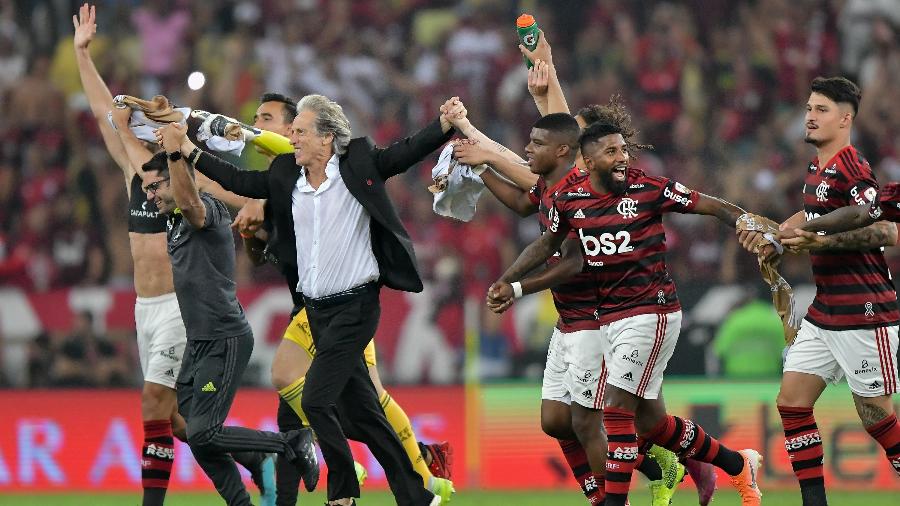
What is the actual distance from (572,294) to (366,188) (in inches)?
59.4

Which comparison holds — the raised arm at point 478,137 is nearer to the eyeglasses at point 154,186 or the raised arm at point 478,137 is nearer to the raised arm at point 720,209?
the raised arm at point 720,209

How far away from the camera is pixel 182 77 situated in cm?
1897

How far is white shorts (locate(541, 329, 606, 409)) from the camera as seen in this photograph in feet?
30.2

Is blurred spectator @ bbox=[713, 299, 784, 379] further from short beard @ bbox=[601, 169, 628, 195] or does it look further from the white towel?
short beard @ bbox=[601, 169, 628, 195]

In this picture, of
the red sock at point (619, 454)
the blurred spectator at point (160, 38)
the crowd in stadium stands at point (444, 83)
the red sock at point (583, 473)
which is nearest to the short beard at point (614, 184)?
the red sock at point (619, 454)

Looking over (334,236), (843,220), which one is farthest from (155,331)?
(843,220)

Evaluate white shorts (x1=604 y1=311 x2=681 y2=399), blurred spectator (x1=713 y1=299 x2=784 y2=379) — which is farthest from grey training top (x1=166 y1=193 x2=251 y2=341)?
blurred spectator (x1=713 y1=299 x2=784 y2=379)

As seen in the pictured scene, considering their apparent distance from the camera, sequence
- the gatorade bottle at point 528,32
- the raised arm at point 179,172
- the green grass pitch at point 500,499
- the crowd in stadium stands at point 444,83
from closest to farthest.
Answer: the raised arm at point 179,172
the gatorade bottle at point 528,32
the green grass pitch at point 500,499
the crowd in stadium stands at point 444,83

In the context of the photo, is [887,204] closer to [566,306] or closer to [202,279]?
[566,306]

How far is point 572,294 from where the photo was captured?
9.41m

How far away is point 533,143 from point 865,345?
2381mm

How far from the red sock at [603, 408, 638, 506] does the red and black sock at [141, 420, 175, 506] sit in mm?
3137

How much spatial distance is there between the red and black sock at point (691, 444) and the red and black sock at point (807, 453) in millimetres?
766

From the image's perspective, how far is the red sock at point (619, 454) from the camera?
8.75m
